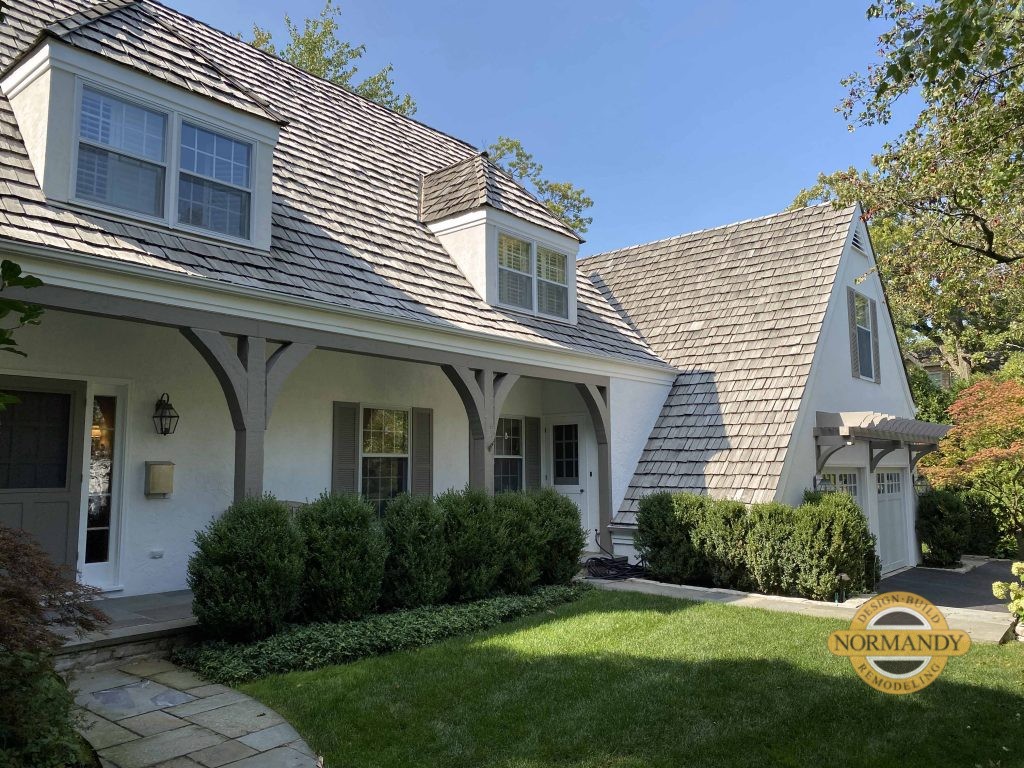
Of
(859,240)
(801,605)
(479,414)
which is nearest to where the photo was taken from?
(801,605)

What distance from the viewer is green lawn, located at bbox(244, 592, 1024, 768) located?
172 inches

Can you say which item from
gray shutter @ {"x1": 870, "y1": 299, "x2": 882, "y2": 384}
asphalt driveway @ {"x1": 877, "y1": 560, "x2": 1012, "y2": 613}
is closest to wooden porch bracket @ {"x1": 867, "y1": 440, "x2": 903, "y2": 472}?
gray shutter @ {"x1": 870, "y1": 299, "x2": 882, "y2": 384}

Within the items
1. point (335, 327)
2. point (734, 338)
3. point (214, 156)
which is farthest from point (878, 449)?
point (214, 156)

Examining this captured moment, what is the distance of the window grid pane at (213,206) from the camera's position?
7.40 metres

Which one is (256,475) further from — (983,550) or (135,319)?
(983,550)

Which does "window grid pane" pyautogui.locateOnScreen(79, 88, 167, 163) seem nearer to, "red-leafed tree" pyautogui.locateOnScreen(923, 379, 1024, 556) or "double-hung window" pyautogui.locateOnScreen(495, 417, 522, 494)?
"double-hung window" pyautogui.locateOnScreen(495, 417, 522, 494)

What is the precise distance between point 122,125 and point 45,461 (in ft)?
11.2

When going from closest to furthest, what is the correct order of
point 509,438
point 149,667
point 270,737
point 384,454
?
point 270,737
point 149,667
point 384,454
point 509,438

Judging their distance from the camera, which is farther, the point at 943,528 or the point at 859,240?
the point at 943,528

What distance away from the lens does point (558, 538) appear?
29.6 feet

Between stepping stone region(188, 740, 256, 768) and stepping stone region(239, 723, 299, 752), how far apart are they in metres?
0.05

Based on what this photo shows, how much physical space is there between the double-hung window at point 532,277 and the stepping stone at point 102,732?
297 inches
